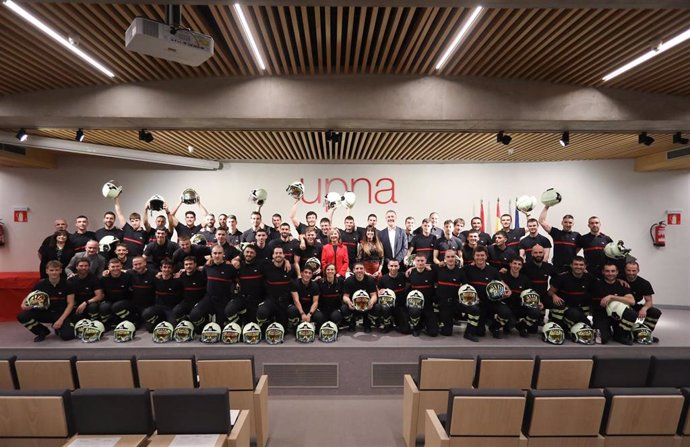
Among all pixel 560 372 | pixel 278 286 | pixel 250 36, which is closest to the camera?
pixel 560 372

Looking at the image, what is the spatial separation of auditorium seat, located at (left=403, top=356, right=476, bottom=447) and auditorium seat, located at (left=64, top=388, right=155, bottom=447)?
2.30m

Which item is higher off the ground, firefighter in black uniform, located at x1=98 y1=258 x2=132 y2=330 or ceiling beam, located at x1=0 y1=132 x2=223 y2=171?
ceiling beam, located at x1=0 y1=132 x2=223 y2=171

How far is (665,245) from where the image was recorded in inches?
344

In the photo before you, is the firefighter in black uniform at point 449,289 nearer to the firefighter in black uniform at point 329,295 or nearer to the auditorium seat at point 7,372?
the firefighter in black uniform at point 329,295

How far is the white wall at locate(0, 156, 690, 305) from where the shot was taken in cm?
874

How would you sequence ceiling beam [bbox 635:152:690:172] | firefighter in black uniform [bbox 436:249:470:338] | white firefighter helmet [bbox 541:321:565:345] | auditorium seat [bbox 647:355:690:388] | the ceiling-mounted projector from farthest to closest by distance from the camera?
ceiling beam [bbox 635:152:690:172] → firefighter in black uniform [bbox 436:249:470:338] → white firefighter helmet [bbox 541:321:565:345] → auditorium seat [bbox 647:355:690:388] → the ceiling-mounted projector

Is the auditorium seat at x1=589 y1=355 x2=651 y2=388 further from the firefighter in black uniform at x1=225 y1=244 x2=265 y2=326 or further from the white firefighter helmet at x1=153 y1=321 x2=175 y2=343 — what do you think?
the white firefighter helmet at x1=153 y1=321 x2=175 y2=343

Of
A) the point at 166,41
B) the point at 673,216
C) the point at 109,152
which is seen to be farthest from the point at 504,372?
the point at 109,152

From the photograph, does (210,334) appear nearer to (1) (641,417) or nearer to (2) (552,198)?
(1) (641,417)

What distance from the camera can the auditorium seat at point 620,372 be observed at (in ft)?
11.3

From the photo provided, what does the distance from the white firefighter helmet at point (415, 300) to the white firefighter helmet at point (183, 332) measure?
3185 millimetres

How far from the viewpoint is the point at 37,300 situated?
520 cm

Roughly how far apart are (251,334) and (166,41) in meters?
3.62

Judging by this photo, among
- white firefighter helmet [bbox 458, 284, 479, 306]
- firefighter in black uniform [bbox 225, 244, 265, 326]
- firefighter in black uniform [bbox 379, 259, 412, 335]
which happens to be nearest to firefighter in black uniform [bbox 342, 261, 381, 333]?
firefighter in black uniform [bbox 379, 259, 412, 335]
